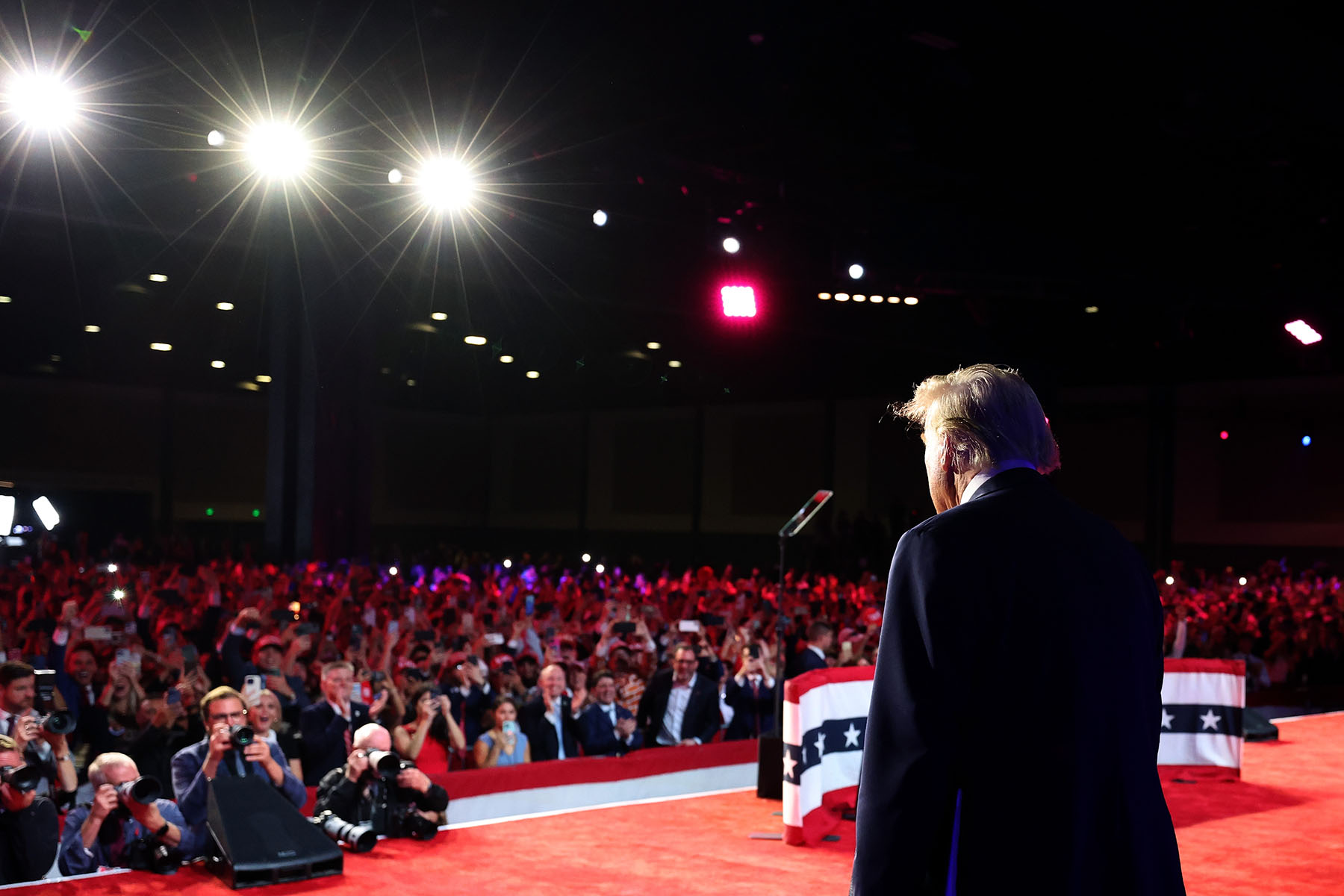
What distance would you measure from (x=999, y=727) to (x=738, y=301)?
1174 cm

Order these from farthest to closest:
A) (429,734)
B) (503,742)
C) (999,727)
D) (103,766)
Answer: (503,742) → (429,734) → (103,766) → (999,727)

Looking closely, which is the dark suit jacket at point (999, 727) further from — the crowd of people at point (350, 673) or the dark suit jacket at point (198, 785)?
the dark suit jacket at point (198, 785)

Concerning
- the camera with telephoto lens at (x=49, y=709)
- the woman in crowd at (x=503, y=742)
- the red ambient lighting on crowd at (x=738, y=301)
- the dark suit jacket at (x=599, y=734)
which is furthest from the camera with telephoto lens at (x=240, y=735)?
the red ambient lighting on crowd at (x=738, y=301)

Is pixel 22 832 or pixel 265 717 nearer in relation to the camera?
pixel 22 832

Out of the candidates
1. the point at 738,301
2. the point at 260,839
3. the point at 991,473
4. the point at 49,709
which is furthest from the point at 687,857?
the point at 738,301

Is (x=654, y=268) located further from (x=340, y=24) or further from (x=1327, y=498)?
(x=1327, y=498)

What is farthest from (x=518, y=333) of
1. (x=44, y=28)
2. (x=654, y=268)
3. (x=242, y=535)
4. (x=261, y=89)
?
(x=242, y=535)

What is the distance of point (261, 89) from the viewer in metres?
10.6

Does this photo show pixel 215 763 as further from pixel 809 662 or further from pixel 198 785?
pixel 809 662

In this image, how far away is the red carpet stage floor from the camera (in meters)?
5.86

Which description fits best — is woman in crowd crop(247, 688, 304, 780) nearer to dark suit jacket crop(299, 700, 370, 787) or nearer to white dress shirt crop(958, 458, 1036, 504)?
dark suit jacket crop(299, 700, 370, 787)

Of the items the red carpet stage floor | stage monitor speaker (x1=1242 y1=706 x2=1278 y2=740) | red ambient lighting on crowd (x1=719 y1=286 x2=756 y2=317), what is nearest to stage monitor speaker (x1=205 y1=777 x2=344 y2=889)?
the red carpet stage floor

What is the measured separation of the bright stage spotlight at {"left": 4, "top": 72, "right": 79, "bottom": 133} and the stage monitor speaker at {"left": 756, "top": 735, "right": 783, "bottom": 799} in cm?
715

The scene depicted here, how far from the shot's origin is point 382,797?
6633 mm
